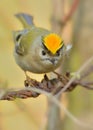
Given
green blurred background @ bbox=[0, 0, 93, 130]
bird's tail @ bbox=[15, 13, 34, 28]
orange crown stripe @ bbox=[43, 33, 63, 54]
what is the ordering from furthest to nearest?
green blurred background @ bbox=[0, 0, 93, 130], bird's tail @ bbox=[15, 13, 34, 28], orange crown stripe @ bbox=[43, 33, 63, 54]

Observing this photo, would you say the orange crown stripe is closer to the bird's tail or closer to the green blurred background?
the bird's tail

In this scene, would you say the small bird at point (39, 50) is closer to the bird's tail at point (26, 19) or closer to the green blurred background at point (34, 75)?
the bird's tail at point (26, 19)

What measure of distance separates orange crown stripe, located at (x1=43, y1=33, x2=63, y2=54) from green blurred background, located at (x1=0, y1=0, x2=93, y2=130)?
2.65 feet

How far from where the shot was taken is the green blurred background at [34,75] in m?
2.49

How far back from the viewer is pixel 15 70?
110 inches

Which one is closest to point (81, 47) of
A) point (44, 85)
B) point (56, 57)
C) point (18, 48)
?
point (18, 48)

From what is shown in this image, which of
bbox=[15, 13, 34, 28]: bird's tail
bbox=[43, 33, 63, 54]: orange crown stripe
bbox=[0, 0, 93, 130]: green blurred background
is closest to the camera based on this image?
bbox=[43, 33, 63, 54]: orange crown stripe

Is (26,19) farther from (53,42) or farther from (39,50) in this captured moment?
(53,42)

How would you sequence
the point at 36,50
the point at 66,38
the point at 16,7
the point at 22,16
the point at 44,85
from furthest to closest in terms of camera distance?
the point at 16,7 < the point at 66,38 < the point at 22,16 < the point at 36,50 < the point at 44,85

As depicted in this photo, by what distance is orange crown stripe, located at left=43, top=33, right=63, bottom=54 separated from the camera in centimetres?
148

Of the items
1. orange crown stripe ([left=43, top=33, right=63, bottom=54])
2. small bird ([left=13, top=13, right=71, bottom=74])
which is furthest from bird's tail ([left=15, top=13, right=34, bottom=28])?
orange crown stripe ([left=43, top=33, right=63, bottom=54])

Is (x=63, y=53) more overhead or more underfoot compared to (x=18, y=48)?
more underfoot

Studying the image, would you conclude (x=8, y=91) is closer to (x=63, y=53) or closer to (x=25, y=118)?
(x=63, y=53)

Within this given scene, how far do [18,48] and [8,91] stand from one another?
75 cm
